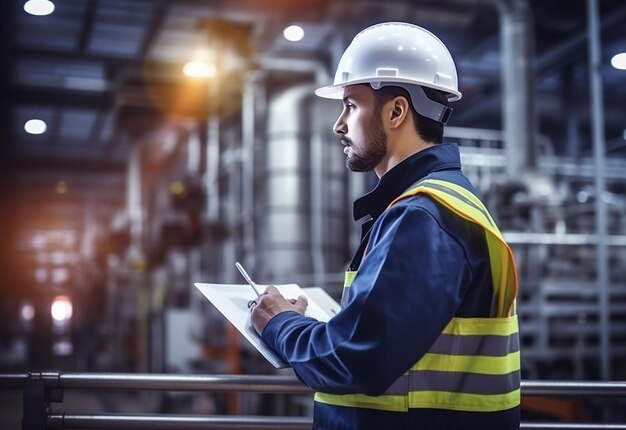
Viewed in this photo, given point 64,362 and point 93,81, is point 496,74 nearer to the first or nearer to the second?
point 93,81

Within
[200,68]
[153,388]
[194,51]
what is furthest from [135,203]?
[153,388]

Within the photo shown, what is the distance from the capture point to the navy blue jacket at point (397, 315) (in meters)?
1.27

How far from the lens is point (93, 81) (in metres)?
12.1

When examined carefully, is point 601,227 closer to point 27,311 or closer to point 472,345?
point 472,345

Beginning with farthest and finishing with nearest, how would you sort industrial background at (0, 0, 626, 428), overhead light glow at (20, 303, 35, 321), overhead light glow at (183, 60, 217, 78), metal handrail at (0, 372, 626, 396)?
overhead light glow at (20, 303, 35, 321) → overhead light glow at (183, 60, 217, 78) → industrial background at (0, 0, 626, 428) → metal handrail at (0, 372, 626, 396)

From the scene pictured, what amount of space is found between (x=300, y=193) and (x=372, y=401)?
7.75 metres

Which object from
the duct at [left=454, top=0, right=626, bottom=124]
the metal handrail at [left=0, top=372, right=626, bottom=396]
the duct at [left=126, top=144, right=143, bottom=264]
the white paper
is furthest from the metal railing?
the duct at [left=126, top=144, right=143, bottom=264]

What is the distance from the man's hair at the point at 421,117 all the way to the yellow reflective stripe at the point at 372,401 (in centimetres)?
60

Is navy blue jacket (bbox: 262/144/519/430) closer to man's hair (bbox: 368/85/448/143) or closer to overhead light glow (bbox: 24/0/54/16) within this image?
man's hair (bbox: 368/85/448/143)

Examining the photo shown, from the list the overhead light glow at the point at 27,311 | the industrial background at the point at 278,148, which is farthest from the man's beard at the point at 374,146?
the overhead light glow at the point at 27,311

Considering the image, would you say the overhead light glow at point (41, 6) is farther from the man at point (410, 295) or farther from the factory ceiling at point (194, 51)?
the man at point (410, 295)

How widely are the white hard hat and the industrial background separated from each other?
4.01 metres

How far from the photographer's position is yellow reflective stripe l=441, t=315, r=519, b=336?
139 centimetres

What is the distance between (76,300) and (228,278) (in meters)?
14.9
